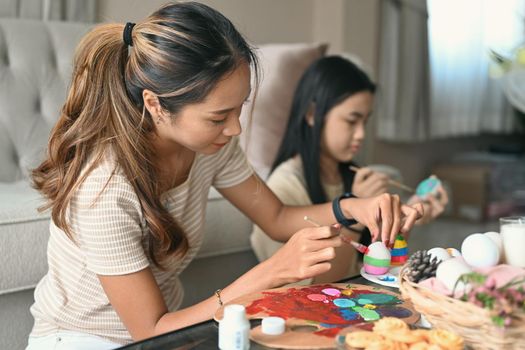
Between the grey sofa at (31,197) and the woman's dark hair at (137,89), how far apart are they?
41cm

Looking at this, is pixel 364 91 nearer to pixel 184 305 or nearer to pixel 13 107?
pixel 184 305

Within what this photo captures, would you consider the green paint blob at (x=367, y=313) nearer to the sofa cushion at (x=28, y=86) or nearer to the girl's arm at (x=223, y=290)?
the girl's arm at (x=223, y=290)

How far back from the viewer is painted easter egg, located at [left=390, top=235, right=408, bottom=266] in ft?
4.39

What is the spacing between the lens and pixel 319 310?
1085 millimetres

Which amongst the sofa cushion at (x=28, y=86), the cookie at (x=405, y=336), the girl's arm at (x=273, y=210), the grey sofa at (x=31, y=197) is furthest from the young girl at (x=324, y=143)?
the cookie at (x=405, y=336)

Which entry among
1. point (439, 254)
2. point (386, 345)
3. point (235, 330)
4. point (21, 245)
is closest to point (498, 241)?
point (439, 254)

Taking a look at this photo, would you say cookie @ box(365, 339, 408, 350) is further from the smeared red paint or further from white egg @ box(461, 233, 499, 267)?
white egg @ box(461, 233, 499, 267)

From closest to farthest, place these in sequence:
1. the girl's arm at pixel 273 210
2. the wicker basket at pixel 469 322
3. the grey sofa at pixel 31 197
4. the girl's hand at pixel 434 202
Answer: the wicker basket at pixel 469 322
the girl's arm at pixel 273 210
the grey sofa at pixel 31 197
the girl's hand at pixel 434 202

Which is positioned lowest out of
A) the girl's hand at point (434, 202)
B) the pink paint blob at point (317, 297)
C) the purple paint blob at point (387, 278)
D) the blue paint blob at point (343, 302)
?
the girl's hand at point (434, 202)

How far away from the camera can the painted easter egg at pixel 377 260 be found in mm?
1269

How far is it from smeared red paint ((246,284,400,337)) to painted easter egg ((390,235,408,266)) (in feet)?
0.64

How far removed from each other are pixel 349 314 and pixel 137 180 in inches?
17.3

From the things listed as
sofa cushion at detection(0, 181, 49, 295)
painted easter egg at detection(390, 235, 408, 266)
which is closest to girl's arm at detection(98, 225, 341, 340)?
painted easter egg at detection(390, 235, 408, 266)

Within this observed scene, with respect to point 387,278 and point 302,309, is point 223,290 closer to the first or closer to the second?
point 302,309
